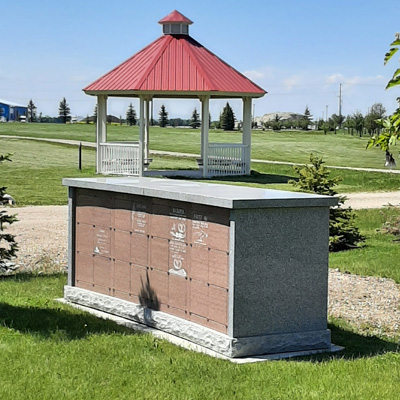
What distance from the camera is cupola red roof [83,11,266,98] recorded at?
91.0 feet

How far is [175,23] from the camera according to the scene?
3102cm

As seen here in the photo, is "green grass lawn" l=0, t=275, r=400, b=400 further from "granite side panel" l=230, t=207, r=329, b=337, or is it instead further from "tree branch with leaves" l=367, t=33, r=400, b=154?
"tree branch with leaves" l=367, t=33, r=400, b=154

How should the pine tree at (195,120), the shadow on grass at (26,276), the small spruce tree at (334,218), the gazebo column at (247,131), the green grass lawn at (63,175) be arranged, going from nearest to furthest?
the shadow on grass at (26,276) → the small spruce tree at (334,218) → the green grass lawn at (63,175) → the gazebo column at (247,131) → the pine tree at (195,120)

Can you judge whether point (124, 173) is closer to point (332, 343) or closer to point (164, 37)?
point (164, 37)

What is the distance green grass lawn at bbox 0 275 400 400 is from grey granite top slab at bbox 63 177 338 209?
1375mm

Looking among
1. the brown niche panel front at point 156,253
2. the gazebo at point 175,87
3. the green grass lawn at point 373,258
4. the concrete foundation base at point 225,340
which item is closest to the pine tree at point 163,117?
the gazebo at point 175,87

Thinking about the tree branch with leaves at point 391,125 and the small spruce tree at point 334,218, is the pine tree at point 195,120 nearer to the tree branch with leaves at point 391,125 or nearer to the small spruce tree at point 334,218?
the small spruce tree at point 334,218

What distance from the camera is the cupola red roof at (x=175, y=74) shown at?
1092 inches

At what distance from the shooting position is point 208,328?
8250 millimetres

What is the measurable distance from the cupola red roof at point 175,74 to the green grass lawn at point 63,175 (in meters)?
3.00

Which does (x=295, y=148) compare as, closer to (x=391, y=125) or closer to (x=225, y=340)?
(x=225, y=340)

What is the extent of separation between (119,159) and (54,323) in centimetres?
2084

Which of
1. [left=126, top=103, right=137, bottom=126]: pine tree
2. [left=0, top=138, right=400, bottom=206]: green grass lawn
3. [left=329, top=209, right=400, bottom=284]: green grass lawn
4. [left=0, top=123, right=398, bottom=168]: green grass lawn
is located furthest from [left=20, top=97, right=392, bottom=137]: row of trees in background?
[left=329, top=209, right=400, bottom=284]: green grass lawn

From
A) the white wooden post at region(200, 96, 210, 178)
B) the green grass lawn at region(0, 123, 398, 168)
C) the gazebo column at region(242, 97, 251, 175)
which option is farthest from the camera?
the green grass lawn at region(0, 123, 398, 168)
